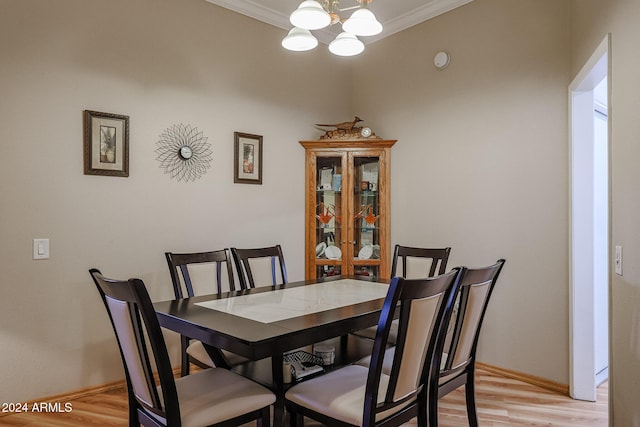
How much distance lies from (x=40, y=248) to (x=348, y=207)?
2.38m

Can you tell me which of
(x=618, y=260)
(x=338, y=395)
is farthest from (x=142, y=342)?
(x=618, y=260)

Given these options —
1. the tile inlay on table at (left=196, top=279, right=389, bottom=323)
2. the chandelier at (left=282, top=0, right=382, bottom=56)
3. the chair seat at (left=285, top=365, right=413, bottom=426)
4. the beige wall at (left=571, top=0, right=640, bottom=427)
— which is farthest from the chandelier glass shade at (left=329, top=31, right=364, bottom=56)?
the chair seat at (left=285, top=365, right=413, bottom=426)

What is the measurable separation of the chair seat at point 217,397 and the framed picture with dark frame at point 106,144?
1.67m

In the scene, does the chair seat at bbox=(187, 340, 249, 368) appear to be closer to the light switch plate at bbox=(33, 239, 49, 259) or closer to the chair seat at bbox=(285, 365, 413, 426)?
the chair seat at bbox=(285, 365, 413, 426)

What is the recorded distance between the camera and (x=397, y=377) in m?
1.66

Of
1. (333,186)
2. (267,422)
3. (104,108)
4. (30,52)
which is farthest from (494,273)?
(30,52)

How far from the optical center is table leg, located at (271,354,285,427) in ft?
6.23

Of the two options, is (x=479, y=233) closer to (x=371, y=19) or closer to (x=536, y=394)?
(x=536, y=394)

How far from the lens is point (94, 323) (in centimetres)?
291

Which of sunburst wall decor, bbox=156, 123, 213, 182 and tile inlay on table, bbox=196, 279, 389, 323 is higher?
sunburst wall decor, bbox=156, 123, 213, 182

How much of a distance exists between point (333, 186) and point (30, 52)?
8.11ft

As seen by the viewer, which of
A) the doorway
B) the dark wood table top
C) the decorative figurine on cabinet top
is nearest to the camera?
Answer: the dark wood table top

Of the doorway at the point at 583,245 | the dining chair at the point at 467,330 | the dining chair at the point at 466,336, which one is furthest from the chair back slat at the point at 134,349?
the doorway at the point at 583,245

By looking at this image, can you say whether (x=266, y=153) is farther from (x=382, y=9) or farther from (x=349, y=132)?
(x=382, y=9)
